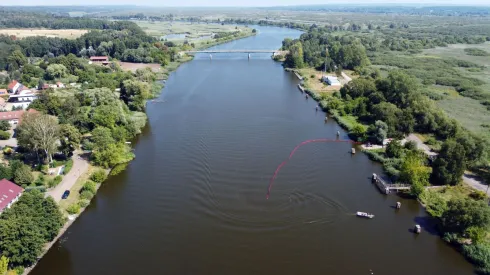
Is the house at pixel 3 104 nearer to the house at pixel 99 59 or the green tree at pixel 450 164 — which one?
the house at pixel 99 59

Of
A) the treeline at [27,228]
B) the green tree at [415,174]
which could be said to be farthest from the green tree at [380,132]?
the treeline at [27,228]

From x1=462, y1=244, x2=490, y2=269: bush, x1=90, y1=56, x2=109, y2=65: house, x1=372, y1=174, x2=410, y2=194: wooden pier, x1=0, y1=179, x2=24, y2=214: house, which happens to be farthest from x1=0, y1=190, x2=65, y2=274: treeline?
x1=90, y1=56, x2=109, y2=65: house

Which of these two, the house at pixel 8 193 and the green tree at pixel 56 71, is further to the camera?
the green tree at pixel 56 71

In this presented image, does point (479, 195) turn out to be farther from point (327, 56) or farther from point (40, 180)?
point (327, 56)

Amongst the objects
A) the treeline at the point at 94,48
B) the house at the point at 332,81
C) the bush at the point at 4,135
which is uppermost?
the treeline at the point at 94,48

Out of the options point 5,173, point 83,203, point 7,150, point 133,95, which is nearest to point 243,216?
point 83,203

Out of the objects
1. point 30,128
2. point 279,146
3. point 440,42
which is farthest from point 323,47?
point 30,128

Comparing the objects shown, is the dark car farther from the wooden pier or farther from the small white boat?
the wooden pier
